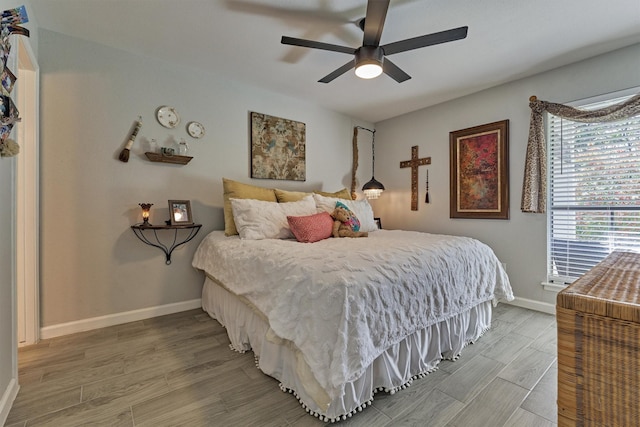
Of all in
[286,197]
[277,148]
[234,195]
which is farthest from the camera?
[277,148]

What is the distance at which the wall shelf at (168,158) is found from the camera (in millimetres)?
2578

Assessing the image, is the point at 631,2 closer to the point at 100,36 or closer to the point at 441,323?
the point at 441,323

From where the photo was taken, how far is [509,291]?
2.41 m

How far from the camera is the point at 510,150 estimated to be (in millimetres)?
3092

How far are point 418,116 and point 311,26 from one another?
2.34 meters

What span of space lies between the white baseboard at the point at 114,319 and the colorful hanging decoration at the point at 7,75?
1.66 m

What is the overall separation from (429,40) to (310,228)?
65.4 inches

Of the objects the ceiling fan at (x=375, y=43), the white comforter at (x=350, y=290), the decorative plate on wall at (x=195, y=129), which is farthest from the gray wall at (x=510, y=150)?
Result: the decorative plate on wall at (x=195, y=129)

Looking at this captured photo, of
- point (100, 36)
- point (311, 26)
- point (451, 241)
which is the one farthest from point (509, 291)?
point (100, 36)

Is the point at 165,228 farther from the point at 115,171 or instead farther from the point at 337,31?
the point at 337,31

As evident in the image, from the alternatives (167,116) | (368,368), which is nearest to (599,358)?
(368,368)

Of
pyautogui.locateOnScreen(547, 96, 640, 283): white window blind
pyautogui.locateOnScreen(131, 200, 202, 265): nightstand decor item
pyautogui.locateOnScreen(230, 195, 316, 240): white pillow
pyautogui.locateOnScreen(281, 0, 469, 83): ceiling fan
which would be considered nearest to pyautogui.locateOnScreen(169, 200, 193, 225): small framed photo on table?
pyautogui.locateOnScreen(131, 200, 202, 265): nightstand decor item

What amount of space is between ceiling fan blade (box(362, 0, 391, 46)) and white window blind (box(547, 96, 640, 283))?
7.46ft

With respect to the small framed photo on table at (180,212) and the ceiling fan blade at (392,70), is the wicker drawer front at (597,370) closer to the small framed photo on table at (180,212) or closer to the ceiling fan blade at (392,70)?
the ceiling fan blade at (392,70)
